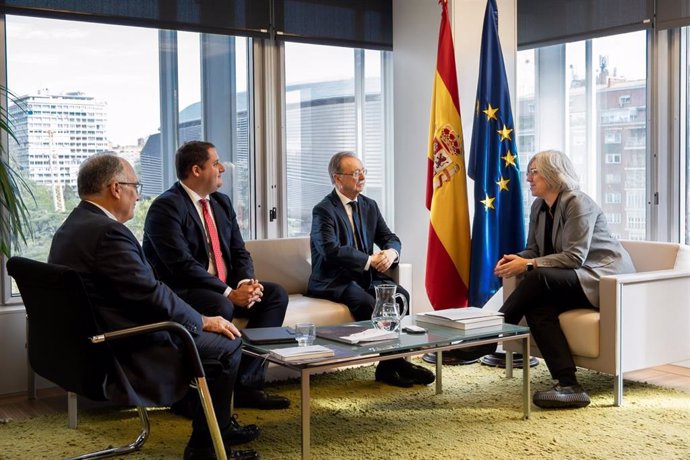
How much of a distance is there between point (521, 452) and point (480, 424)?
40 cm

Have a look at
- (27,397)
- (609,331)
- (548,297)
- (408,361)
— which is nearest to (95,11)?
(27,397)

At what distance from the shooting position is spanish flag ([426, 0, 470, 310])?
5.04 meters

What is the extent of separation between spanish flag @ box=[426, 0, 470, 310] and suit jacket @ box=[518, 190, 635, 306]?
2.42 feet

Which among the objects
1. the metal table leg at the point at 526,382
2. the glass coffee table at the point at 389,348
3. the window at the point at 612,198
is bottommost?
the metal table leg at the point at 526,382

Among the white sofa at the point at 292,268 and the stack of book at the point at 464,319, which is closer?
the stack of book at the point at 464,319

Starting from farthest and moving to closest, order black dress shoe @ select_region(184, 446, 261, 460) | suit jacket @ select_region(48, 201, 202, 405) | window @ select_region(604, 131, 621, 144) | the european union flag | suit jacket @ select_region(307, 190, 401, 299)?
window @ select_region(604, 131, 621, 144), the european union flag, suit jacket @ select_region(307, 190, 401, 299), black dress shoe @ select_region(184, 446, 261, 460), suit jacket @ select_region(48, 201, 202, 405)

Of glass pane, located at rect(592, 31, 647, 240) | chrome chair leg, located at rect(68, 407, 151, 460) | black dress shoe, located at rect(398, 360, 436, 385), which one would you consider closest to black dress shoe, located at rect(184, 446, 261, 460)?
chrome chair leg, located at rect(68, 407, 151, 460)

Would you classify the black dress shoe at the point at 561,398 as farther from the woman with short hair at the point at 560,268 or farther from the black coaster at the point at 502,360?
the black coaster at the point at 502,360

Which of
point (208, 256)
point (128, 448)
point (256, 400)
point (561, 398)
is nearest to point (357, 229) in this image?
point (208, 256)

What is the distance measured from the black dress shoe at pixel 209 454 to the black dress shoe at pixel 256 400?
2.49 ft

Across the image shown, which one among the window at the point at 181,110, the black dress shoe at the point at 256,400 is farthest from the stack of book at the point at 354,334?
the window at the point at 181,110

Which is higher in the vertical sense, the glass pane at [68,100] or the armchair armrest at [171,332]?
the glass pane at [68,100]

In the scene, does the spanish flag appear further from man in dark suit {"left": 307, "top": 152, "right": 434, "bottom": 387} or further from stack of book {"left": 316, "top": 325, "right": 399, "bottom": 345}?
stack of book {"left": 316, "top": 325, "right": 399, "bottom": 345}

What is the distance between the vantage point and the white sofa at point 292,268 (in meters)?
4.56
